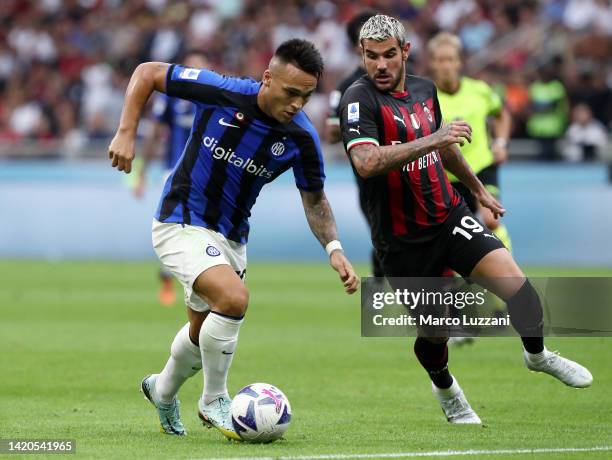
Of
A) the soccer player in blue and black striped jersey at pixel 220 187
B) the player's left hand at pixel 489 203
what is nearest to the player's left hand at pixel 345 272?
the soccer player in blue and black striped jersey at pixel 220 187

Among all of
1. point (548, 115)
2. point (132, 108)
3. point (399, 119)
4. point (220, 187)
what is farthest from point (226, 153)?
point (548, 115)

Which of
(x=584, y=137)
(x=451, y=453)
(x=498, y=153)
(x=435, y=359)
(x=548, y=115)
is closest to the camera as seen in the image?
(x=451, y=453)

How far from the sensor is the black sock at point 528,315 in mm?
6969

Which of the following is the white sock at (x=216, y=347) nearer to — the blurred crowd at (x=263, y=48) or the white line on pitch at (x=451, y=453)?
the white line on pitch at (x=451, y=453)

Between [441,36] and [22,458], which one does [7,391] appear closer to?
[22,458]

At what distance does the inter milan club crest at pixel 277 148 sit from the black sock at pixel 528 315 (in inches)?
60.6

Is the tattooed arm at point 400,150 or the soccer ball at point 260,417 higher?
the tattooed arm at point 400,150

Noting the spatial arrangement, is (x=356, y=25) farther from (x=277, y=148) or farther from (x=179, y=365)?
(x=179, y=365)

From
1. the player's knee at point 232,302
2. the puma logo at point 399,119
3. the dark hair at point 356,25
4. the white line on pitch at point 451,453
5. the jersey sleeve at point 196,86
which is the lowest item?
the white line on pitch at point 451,453

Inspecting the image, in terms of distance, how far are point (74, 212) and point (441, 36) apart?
12027mm

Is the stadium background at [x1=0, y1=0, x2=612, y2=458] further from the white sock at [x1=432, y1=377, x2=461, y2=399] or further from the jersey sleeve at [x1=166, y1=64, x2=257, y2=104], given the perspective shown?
the jersey sleeve at [x1=166, y1=64, x2=257, y2=104]

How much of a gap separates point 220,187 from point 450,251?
1400 millimetres

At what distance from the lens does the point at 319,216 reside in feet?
23.0

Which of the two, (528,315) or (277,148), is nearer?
(277,148)
